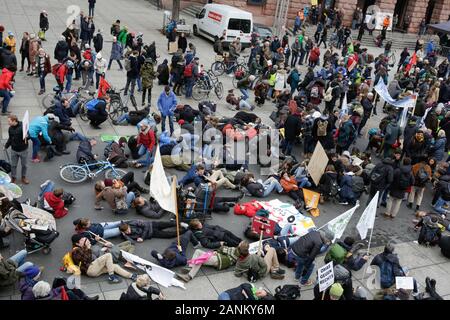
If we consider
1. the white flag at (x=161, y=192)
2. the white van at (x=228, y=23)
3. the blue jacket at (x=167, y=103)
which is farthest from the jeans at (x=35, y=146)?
the white van at (x=228, y=23)

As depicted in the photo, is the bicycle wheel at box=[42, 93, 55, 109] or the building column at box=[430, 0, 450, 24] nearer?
the bicycle wheel at box=[42, 93, 55, 109]

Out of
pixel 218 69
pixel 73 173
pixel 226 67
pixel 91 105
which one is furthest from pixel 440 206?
pixel 218 69

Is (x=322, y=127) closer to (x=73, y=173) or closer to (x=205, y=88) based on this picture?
(x=205, y=88)

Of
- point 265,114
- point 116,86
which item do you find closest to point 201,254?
point 265,114

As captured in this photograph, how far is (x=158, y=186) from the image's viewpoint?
32.3ft

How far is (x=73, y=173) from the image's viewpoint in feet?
40.1

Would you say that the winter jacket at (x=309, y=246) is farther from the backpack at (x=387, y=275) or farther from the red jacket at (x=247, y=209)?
the red jacket at (x=247, y=209)

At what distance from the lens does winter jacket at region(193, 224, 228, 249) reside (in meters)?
10.4

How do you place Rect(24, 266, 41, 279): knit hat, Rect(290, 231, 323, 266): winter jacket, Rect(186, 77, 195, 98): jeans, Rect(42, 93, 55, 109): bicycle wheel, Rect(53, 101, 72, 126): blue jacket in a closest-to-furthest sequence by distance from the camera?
Rect(24, 266, 41, 279): knit hat → Rect(290, 231, 323, 266): winter jacket → Rect(53, 101, 72, 126): blue jacket → Rect(42, 93, 55, 109): bicycle wheel → Rect(186, 77, 195, 98): jeans

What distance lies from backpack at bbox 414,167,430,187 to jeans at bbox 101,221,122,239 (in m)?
8.00

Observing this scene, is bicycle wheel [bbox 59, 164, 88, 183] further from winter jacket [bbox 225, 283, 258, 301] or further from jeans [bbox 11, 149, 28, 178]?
winter jacket [bbox 225, 283, 258, 301]

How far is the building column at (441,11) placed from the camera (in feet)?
129

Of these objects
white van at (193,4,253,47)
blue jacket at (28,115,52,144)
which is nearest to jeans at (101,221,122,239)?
blue jacket at (28,115,52,144)

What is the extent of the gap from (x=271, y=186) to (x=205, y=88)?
277 inches
